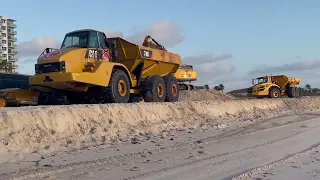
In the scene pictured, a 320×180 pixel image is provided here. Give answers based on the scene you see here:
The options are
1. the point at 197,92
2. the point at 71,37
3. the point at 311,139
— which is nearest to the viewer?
the point at 311,139

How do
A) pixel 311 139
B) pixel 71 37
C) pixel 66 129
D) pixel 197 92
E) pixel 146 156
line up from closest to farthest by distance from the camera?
1. pixel 146 156
2. pixel 66 129
3. pixel 311 139
4. pixel 71 37
5. pixel 197 92

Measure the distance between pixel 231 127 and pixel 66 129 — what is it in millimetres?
6745

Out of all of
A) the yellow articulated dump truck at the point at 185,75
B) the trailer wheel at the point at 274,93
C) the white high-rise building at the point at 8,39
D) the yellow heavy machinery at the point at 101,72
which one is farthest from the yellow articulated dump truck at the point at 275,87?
the white high-rise building at the point at 8,39

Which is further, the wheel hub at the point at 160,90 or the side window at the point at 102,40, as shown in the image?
the wheel hub at the point at 160,90

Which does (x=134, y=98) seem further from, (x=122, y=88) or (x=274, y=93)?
(x=274, y=93)

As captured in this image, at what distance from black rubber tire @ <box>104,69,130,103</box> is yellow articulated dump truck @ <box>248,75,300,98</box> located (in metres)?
19.2

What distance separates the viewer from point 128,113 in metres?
12.6

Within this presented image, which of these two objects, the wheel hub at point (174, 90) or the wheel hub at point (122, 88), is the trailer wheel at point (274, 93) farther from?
the wheel hub at point (122, 88)

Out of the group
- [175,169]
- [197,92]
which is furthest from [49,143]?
[197,92]

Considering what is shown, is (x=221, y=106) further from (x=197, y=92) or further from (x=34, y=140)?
(x=197, y=92)

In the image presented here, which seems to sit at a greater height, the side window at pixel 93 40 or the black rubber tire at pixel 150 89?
the side window at pixel 93 40

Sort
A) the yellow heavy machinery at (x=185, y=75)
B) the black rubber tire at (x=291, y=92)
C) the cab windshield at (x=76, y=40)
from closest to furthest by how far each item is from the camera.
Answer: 1. the cab windshield at (x=76, y=40)
2. the yellow heavy machinery at (x=185, y=75)
3. the black rubber tire at (x=291, y=92)

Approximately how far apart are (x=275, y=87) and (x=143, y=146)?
81.5 feet

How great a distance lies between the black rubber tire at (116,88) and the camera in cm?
1382
